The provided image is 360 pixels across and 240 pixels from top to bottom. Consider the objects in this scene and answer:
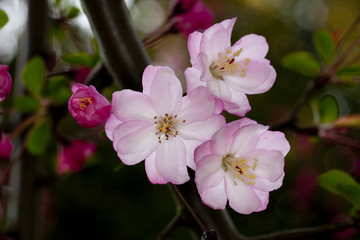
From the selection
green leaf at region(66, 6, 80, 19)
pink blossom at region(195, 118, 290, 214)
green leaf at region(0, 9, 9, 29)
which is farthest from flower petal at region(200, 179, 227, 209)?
green leaf at region(66, 6, 80, 19)

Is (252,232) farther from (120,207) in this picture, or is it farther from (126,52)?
(126,52)

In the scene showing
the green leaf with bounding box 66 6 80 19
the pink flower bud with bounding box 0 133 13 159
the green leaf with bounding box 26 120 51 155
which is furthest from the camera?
the green leaf with bounding box 66 6 80 19

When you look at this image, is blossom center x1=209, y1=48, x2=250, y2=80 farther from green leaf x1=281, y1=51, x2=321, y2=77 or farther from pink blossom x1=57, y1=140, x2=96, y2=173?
pink blossom x1=57, y1=140, x2=96, y2=173

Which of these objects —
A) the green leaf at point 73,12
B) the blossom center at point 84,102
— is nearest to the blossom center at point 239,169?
the blossom center at point 84,102

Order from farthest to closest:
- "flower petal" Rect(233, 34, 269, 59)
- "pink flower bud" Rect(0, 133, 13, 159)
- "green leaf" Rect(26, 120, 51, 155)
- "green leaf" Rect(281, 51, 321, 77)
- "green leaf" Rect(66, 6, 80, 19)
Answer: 1. "green leaf" Rect(66, 6, 80, 19)
2. "green leaf" Rect(281, 51, 321, 77)
3. "green leaf" Rect(26, 120, 51, 155)
4. "pink flower bud" Rect(0, 133, 13, 159)
5. "flower petal" Rect(233, 34, 269, 59)

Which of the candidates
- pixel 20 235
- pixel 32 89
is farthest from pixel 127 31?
pixel 20 235

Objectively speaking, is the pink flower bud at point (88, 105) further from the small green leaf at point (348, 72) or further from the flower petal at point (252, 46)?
the small green leaf at point (348, 72)

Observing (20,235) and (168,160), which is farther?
(20,235)
